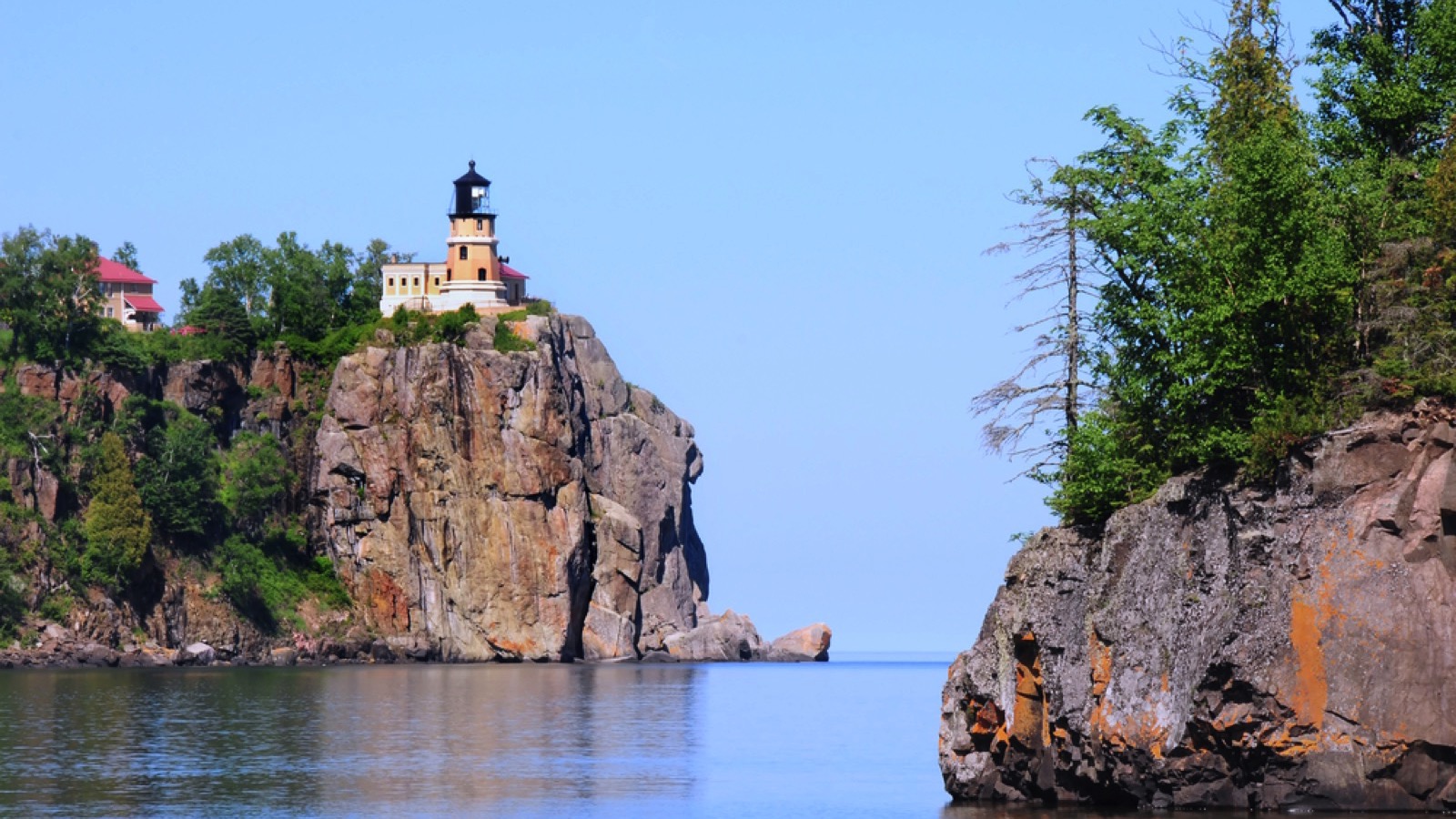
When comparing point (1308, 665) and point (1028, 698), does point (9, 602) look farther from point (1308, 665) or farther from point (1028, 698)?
point (1308, 665)

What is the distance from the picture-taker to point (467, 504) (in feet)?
484

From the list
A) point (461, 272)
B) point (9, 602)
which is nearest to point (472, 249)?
point (461, 272)

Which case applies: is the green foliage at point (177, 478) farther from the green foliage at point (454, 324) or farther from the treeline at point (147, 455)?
the green foliage at point (454, 324)

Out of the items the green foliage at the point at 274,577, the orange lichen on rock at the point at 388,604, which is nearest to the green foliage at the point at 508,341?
the orange lichen on rock at the point at 388,604

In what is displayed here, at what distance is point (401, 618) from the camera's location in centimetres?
14750

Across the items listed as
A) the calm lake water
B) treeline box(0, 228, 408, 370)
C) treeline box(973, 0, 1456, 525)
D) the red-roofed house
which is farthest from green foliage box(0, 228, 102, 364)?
treeline box(973, 0, 1456, 525)

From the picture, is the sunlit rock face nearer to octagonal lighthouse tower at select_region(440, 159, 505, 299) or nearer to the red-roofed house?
octagonal lighthouse tower at select_region(440, 159, 505, 299)

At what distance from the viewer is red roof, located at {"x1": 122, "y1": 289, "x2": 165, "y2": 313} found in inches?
6777

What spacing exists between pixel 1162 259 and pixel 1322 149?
6469 mm

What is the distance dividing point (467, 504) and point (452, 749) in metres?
84.8

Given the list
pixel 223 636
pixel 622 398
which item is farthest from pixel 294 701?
pixel 622 398

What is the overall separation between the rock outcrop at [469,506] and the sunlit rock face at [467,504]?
0.33ft

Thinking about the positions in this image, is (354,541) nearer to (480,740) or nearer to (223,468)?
(223,468)

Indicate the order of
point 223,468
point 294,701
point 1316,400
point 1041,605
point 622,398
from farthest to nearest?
point 622,398 < point 223,468 < point 294,701 < point 1041,605 < point 1316,400
